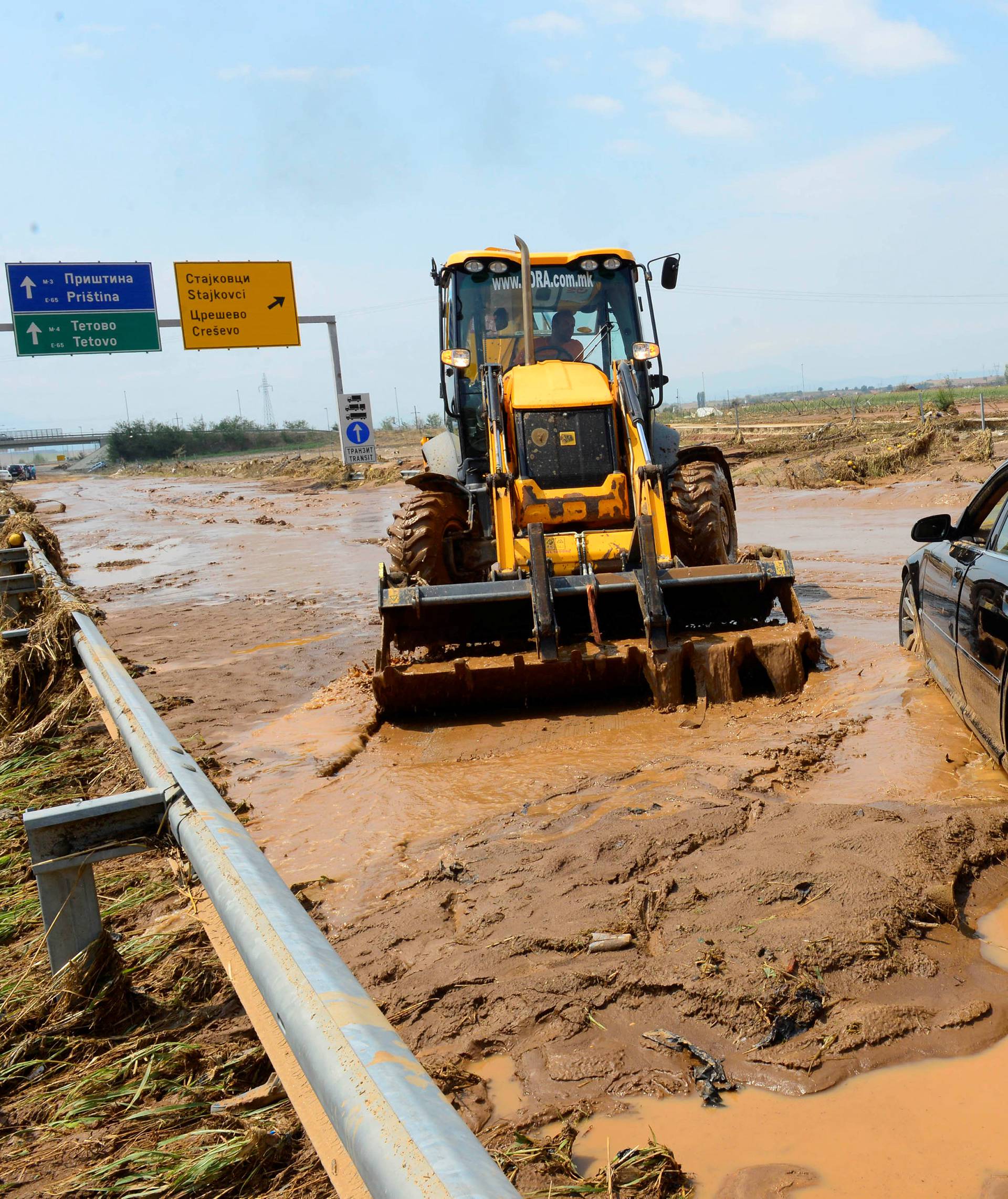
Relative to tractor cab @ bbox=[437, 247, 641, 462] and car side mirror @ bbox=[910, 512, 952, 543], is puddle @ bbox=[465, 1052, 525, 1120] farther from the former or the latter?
tractor cab @ bbox=[437, 247, 641, 462]

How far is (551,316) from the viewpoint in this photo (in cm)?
887

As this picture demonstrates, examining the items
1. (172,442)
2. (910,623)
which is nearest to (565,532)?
(910,623)

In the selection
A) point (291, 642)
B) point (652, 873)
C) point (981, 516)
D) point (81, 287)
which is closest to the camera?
point (652, 873)

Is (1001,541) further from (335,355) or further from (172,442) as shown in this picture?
(172,442)

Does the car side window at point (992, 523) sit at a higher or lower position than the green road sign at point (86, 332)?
lower

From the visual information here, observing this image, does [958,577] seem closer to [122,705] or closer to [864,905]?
[864,905]

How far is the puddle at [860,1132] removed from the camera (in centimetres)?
238

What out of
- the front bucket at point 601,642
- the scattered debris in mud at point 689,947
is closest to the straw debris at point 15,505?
the front bucket at point 601,642

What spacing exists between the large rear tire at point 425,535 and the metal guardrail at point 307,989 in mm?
4879

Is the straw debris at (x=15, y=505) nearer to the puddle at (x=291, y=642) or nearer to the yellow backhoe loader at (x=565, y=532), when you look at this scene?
the puddle at (x=291, y=642)

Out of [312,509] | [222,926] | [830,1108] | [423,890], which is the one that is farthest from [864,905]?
[312,509]

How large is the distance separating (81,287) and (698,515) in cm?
2035

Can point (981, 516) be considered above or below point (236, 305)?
below

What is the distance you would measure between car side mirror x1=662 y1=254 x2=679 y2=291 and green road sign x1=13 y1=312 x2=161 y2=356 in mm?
18523
